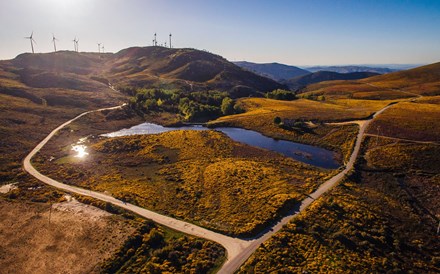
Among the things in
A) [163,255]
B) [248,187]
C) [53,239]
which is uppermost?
[248,187]

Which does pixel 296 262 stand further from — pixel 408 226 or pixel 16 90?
pixel 16 90

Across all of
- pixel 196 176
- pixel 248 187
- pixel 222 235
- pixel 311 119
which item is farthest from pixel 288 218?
pixel 311 119

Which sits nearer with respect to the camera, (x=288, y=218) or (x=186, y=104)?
(x=288, y=218)

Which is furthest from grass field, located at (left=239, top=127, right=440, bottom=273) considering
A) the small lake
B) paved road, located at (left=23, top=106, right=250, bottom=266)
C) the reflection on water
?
the reflection on water

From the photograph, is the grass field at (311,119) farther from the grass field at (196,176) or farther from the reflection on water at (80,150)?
the reflection on water at (80,150)

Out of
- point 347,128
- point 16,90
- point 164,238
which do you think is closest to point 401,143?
point 347,128

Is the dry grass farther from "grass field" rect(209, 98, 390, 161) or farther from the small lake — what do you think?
"grass field" rect(209, 98, 390, 161)

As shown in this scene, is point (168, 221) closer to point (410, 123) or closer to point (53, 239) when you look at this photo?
point (53, 239)
